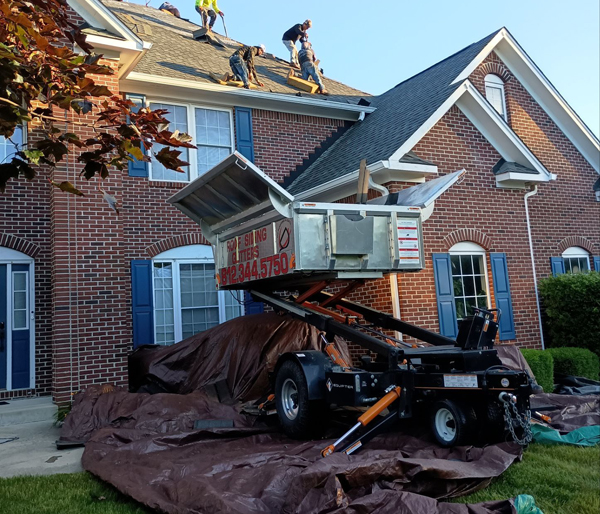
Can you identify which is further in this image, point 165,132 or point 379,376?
point 379,376

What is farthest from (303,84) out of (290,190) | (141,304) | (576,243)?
(576,243)

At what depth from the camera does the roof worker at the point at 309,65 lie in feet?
50.3

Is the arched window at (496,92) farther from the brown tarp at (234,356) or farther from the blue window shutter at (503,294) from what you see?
the brown tarp at (234,356)

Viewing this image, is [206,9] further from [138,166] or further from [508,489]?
[508,489]

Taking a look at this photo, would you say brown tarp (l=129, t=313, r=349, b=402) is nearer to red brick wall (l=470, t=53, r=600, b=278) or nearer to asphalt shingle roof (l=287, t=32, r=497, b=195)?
asphalt shingle roof (l=287, t=32, r=497, b=195)

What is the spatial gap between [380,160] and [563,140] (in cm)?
640

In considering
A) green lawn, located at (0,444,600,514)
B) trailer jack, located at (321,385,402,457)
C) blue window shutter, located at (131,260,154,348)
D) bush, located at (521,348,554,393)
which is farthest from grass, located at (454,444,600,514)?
blue window shutter, located at (131,260,154,348)

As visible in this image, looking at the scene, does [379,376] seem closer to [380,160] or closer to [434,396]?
[434,396]

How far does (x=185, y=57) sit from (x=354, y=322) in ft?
30.4

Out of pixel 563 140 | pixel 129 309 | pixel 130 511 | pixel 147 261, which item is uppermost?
pixel 563 140

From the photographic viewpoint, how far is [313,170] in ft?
43.1

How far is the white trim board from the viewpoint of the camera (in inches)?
525

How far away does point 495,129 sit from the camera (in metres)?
11.7

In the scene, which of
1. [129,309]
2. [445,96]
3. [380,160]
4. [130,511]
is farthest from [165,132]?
[445,96]
